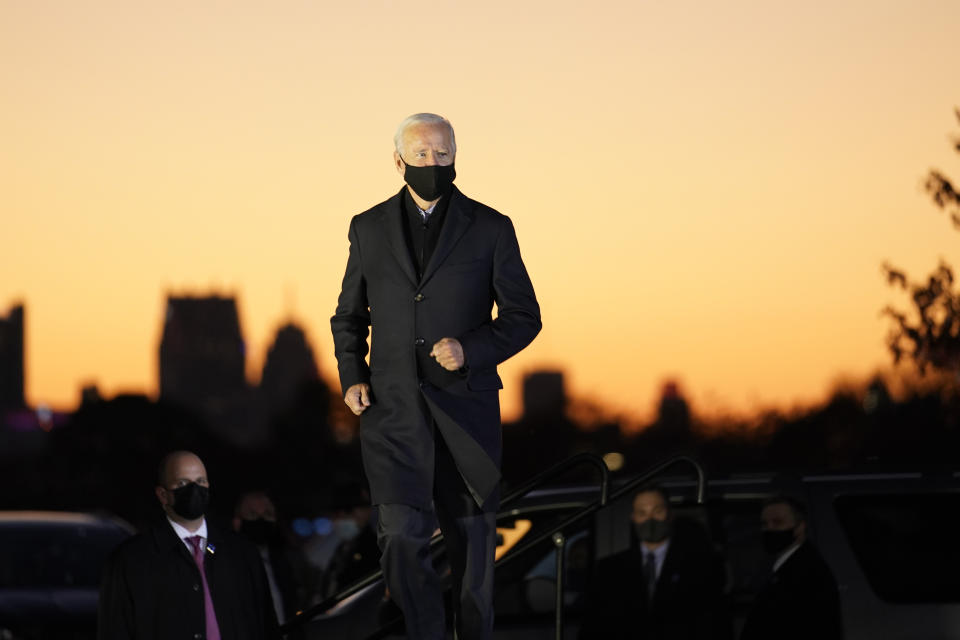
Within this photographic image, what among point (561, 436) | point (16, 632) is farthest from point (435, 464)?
point (561, 436)

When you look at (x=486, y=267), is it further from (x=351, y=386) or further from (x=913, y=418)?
(x=913, y=418)

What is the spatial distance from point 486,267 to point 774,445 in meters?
105

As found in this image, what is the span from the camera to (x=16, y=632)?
44.9ft

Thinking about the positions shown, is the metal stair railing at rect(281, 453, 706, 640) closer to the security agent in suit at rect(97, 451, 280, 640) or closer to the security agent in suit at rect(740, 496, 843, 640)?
the security agent in suit at rect(97, 451, 280, 640)

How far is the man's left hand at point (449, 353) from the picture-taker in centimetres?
581

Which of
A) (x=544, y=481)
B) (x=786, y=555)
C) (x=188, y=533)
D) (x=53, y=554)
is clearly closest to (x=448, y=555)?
(x=188, y=533)

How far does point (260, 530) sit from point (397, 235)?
17.4ft

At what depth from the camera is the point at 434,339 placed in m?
5.97

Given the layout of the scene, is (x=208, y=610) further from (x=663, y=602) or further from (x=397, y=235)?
(x=663, y=602)

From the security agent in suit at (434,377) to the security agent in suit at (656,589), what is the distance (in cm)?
271

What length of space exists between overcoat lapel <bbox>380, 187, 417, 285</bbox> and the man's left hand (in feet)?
0.93

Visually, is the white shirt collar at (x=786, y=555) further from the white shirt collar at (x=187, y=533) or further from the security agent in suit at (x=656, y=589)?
the white shirt collar at (x=187, y=533)

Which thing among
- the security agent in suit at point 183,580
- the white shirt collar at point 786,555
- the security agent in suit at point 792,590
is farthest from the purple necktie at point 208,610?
the white shirt collar at point 786,555

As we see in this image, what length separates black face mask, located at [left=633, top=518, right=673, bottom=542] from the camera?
29.0 feet
